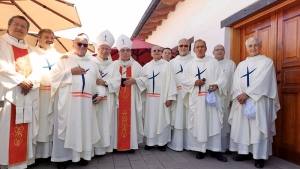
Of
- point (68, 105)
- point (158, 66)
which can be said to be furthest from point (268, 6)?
point (68, 105)

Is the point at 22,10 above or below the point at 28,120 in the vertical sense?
above

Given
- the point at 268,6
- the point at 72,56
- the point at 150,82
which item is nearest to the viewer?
the point at 72,56

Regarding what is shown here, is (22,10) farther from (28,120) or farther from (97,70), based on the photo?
(28,120)

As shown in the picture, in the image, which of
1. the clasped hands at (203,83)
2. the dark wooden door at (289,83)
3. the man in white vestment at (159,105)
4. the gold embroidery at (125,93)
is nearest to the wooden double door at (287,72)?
the dark wooden door at (289,83)

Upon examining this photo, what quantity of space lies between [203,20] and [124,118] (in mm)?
4220

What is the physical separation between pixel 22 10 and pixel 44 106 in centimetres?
219

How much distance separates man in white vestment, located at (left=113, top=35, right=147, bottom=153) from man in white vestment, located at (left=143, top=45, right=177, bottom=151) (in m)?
0.22

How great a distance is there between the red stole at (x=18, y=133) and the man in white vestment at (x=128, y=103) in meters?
1.70

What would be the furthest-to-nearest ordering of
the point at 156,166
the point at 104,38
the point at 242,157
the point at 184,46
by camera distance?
the point at 184,46
the point at 104,38
the point at 242,157
the point at 156,166

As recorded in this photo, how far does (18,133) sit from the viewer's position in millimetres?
3734

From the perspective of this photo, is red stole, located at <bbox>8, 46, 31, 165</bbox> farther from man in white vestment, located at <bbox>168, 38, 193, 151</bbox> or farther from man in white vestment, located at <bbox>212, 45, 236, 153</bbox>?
man in white vestment, located at <bbox>212, 45, 236, 153</bbox>

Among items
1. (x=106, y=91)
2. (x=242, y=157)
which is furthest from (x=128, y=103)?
(x=242, y=157)

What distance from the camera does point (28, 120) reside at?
3801 millimetres

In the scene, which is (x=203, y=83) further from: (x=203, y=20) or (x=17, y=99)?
(x=203, y=20)
